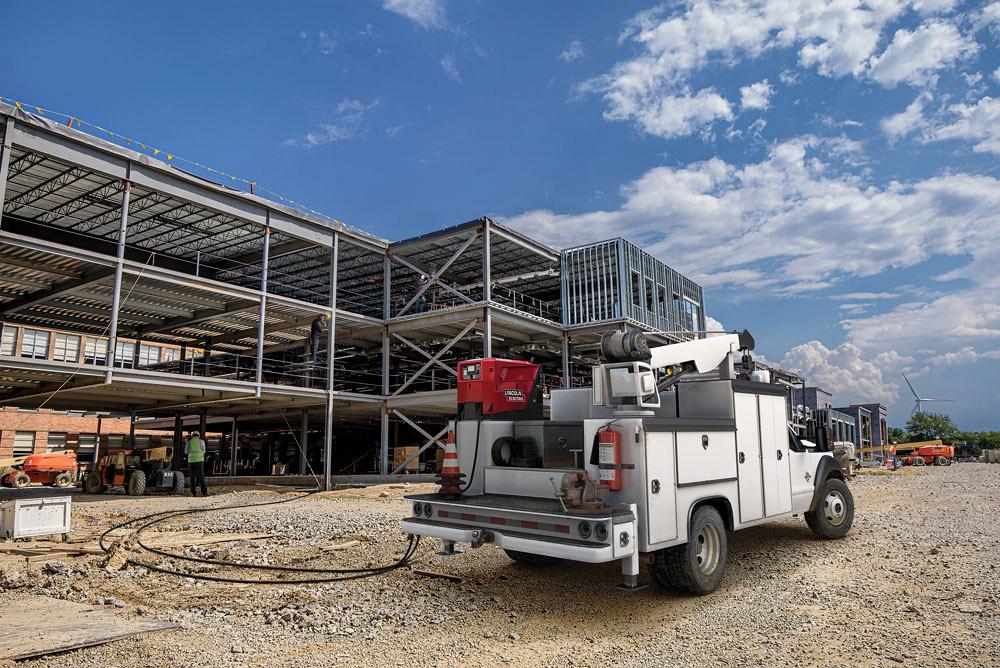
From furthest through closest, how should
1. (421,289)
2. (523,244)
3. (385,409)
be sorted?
(421,289), (523,244), (385,409)

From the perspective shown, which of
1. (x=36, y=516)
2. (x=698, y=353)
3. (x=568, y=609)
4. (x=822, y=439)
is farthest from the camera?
(x=36, y=516)

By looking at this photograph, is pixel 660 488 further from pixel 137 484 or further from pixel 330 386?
pixel 137 484

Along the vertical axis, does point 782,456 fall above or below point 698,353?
below

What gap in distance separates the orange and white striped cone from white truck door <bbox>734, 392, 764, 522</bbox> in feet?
9.62

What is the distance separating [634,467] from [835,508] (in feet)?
15.8

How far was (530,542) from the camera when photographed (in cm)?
552

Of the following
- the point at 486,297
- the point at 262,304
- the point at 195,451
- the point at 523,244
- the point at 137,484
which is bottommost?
the point at 137,484

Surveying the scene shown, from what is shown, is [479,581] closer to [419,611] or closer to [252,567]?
[419,611]

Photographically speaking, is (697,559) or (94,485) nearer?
(697,559)

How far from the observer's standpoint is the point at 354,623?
5551 millimetres

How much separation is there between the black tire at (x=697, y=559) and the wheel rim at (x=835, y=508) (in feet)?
10.1

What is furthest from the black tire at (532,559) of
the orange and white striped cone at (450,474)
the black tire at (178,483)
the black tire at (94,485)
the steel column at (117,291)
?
the black tire at (94,485)

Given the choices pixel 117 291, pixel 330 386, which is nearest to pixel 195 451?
pixel 330 386

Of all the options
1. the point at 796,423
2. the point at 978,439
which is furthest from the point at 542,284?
the point at 978,439
